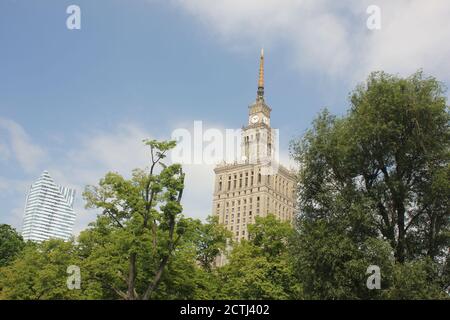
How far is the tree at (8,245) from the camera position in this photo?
225 feet

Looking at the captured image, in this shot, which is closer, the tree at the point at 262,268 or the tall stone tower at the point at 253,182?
the tree at the point at 262,268

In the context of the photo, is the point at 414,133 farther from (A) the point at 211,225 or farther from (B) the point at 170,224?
(A) the point at 211,225

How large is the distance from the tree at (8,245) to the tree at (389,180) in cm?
5232

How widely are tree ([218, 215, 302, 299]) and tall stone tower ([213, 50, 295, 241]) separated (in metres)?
77.2

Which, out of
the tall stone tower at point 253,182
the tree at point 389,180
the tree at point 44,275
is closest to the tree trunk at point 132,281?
the tree at point 44,275

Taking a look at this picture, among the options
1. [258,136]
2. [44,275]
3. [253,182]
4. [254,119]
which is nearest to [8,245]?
[44,275]

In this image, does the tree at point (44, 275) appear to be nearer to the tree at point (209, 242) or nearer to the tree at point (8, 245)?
the tree at point (209, 242)

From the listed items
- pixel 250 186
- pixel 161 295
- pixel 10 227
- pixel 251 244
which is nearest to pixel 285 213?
pixel 250 186

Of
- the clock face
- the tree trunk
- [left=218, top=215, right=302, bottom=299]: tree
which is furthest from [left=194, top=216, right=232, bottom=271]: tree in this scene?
the clock face

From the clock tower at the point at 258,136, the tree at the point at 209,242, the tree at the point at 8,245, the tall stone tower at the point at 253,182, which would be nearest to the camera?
the tree at the point at 209,242

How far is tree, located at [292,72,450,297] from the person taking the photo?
2720 centimetres

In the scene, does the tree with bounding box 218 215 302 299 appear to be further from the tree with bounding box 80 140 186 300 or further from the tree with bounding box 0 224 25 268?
the tree with bounding box 0 224 25 268

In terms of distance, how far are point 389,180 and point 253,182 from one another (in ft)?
344
